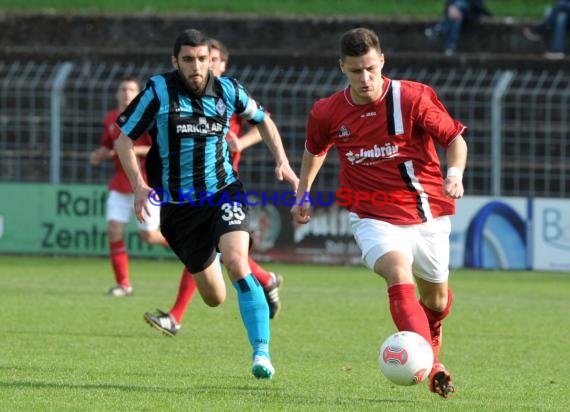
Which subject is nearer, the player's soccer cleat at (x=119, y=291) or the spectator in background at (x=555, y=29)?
the player's soccer cleat at (x=119, y=291)

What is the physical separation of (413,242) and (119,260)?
6.53 metres

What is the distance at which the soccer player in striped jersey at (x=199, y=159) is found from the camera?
815 centimetres

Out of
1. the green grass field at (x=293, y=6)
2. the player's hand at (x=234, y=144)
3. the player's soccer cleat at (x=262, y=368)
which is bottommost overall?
the player's soccer cleat at (x=262, y=368)

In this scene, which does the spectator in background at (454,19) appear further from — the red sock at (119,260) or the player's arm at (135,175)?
the player's arm at (135,175)

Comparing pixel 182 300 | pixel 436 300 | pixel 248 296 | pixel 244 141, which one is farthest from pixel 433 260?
pixel 182 300

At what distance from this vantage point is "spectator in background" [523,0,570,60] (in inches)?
796

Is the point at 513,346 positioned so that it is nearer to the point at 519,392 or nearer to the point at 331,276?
the point at 519,392

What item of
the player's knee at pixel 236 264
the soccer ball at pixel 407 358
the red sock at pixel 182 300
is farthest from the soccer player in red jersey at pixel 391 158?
the red sock at pixel 182 300

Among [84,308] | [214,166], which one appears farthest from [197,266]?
[84,308]

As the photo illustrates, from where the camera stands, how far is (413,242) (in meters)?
7.29

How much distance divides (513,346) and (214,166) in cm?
286

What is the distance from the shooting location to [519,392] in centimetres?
746

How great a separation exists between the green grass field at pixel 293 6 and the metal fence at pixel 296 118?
3315 millimetres

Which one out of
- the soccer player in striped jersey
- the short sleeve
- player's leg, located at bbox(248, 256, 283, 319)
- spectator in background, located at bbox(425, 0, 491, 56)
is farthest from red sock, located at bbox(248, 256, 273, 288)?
spectator in background, located at bbox(425, 0, 491, 56)
